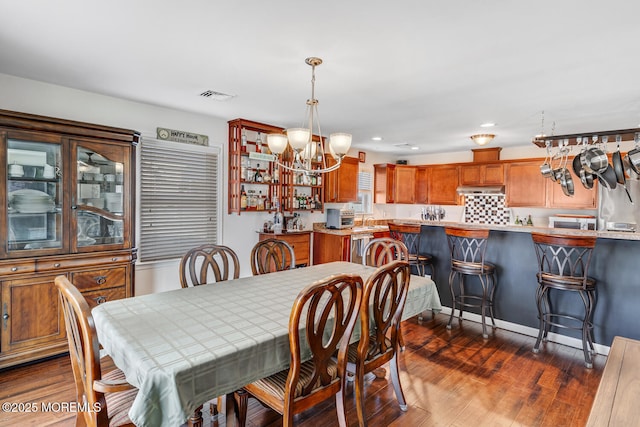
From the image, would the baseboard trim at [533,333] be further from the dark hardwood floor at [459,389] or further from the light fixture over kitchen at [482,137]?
the light fixture over kitchen at [482,137]

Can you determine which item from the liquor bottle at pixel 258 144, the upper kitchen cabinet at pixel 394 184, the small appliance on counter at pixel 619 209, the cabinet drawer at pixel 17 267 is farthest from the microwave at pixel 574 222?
the cabinet drawer at pixel 17 267

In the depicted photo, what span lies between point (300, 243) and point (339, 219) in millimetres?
970

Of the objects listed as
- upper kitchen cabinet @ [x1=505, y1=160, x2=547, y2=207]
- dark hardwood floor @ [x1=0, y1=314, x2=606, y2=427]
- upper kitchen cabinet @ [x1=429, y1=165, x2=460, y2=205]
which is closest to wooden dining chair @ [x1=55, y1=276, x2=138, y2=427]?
dark hardwood floor @ [x1=0, y1=314, x2=606, y2=427]

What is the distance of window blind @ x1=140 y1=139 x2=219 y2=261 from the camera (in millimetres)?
3902

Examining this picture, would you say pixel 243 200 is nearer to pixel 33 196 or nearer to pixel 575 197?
pixel 33 196

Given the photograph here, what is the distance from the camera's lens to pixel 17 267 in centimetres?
272

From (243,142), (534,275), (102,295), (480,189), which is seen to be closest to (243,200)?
(243,142)

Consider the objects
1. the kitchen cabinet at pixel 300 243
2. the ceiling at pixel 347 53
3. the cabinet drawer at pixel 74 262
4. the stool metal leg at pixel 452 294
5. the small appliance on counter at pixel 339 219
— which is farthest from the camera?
the small appliance on counter at pixel 339 219

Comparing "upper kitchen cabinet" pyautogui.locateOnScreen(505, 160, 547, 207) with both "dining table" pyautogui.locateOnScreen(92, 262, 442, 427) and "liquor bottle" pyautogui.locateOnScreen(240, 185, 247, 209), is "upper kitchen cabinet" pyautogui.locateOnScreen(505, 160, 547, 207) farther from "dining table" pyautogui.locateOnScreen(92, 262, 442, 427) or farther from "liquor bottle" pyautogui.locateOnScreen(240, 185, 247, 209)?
"dining table" pyautogui.locateOnScreen(92, 262, 442, 427)

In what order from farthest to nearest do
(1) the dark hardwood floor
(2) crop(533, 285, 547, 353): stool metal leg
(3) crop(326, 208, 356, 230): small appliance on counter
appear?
(3) crop(326, 208, 356, 230): small appliance on counter
(2) crop(533, 285, 547, 353): stool metal leg
(1) the dark hardwood floor

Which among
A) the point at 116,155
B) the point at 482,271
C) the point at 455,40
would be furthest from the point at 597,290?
the point at 116,155

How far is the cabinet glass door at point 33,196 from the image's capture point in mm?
2744

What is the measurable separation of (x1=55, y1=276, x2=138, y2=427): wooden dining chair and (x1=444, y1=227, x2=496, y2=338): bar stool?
3.27m

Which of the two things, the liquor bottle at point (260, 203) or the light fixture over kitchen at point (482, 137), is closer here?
the liquor bottle at point (260, 203)
